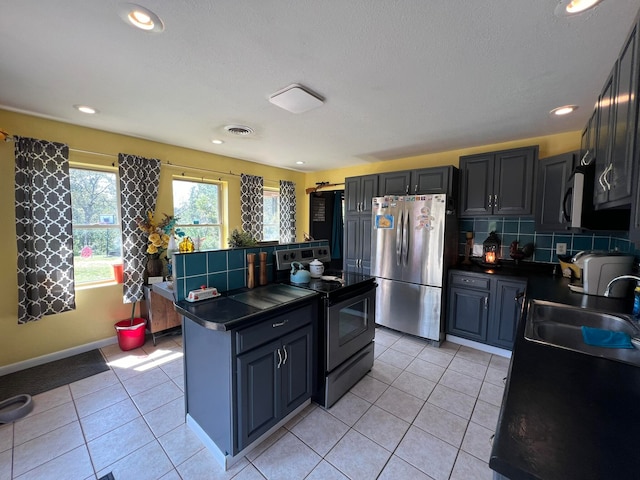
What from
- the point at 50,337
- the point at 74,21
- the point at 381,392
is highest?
the point at 74,21

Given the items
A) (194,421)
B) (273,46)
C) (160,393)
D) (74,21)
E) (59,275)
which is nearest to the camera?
(74,21)

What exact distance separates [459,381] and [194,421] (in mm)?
2233

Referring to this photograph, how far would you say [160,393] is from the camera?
7.16 feet

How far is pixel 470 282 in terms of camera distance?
2.92 meters

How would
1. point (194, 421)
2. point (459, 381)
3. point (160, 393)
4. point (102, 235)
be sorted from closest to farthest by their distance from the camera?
point (194, 421) → point (160, 393) → point (459, 381) → point (102, 235)

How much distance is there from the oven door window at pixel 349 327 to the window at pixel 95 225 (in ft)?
8.93

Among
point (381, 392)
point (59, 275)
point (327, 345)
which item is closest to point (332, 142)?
point (327, 345)

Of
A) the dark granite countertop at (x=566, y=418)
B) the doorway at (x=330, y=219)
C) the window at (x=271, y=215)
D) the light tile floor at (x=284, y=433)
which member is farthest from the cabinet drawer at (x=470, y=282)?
the window at (x=271, y=215)

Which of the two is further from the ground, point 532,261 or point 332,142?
point 332,142

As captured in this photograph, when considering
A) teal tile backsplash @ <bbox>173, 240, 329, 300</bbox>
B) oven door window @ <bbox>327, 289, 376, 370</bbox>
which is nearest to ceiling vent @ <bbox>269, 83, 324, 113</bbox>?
teal tile backsplash @ <bbox>173, 240, 329, 300</bbox>

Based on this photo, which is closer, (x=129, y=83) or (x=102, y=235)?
(x=129, y=83)

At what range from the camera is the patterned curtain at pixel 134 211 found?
2916 mm

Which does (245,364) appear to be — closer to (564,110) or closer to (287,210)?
(564,110)

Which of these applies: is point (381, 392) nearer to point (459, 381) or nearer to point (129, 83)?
point (459, 381)
